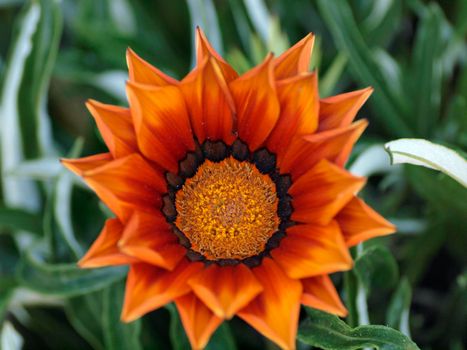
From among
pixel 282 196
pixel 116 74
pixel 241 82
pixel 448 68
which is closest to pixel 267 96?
pixel 241 82

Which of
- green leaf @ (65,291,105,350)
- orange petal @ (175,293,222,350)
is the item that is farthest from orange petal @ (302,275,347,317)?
green leaf @ (65,291,105,350)

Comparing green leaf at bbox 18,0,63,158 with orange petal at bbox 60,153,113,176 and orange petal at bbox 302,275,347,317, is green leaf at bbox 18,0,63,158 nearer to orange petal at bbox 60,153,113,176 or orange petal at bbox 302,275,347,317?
orange petal at bbox 60,153,113,176

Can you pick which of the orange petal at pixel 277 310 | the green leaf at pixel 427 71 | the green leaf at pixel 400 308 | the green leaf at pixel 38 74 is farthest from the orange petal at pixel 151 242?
the green leaf at pixel 427 71

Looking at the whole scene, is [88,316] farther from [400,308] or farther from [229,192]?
[400,308]

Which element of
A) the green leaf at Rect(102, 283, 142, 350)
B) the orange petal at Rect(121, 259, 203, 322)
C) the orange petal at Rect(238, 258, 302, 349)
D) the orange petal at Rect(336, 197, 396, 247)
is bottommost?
the green leaf at Rect(102, 283, 142, 350)

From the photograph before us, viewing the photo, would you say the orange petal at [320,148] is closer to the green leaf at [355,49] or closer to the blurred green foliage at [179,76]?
the blurred green foliage at [179,76]

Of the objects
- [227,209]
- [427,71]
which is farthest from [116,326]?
[427,71]

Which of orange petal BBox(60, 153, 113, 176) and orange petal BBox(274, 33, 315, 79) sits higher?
orange petal BBox(274, 33, 315, 79)
